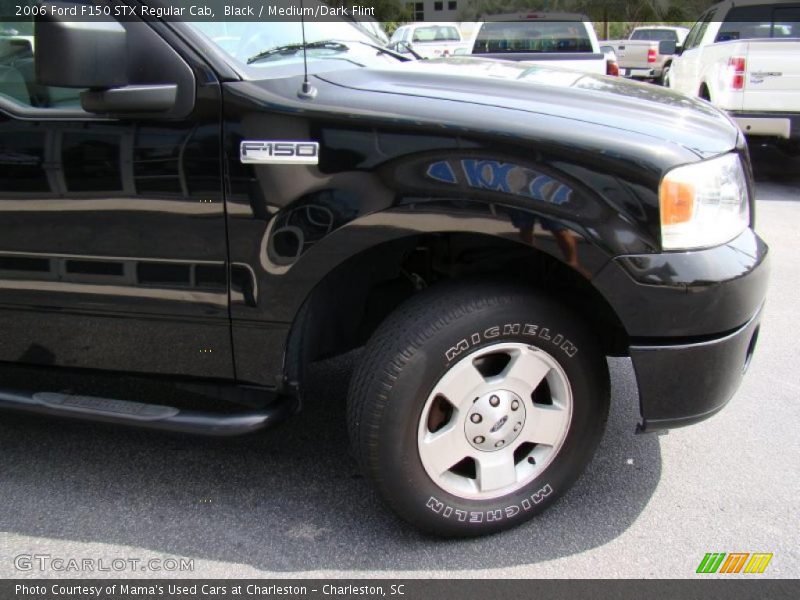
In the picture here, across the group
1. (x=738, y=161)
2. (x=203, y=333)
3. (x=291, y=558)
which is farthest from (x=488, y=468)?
(x=738, y=161)

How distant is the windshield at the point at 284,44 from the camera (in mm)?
2342

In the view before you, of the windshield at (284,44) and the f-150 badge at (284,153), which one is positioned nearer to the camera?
the f-150 badge at (284,153)

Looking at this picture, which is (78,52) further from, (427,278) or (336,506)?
(336,506)

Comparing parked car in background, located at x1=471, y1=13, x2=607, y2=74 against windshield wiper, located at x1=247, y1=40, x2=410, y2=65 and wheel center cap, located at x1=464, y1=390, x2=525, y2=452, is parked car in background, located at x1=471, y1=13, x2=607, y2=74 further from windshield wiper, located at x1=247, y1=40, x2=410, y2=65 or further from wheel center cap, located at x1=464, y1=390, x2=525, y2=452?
wheel center cap, located at x1=464, y1=390, x2=525, y2=452

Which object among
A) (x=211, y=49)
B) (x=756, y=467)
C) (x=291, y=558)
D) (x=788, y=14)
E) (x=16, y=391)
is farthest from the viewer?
(x=788, y=14)

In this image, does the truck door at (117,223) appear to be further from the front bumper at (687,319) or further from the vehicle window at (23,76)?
the front bumper at (687,319)

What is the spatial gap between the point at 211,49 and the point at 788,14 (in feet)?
27.8

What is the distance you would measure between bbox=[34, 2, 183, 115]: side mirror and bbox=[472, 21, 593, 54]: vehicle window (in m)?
7.85

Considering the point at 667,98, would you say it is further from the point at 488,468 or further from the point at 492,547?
the point at 492,547

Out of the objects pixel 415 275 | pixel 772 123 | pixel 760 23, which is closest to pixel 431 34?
pixel 760 23

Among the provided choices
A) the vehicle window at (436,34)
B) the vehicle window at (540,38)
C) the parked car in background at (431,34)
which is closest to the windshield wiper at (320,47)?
the vehicle window at (540,38)

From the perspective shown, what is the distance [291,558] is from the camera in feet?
7.97

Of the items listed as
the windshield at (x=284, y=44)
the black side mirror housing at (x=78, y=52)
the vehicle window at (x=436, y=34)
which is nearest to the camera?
the black side mirror housing at (x=78, y=52)

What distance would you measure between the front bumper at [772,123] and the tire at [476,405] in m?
6.34
